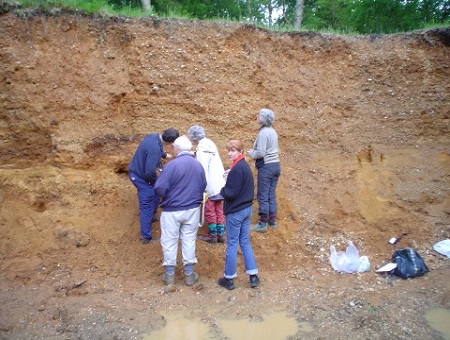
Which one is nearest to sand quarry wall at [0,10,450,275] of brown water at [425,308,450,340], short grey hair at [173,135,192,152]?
short grey hair at [173,135,192,152]

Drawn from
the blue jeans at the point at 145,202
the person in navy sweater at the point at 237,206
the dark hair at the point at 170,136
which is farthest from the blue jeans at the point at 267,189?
the blue jeans at the point at 145,202

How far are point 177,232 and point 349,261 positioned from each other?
262 cm

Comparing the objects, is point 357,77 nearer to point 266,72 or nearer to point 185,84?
point 266,72

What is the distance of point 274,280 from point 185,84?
3722 millimetres

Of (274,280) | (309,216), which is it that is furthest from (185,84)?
(274,280)

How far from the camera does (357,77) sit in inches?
322

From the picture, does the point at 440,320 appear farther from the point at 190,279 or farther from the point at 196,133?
the point at 196,133

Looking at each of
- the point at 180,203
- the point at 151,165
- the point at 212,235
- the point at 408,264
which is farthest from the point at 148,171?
the point at 408,264

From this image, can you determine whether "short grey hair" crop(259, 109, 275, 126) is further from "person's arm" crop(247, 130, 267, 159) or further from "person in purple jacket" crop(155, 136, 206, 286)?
"person in purple jacket" crop(155, 136, 206, 286)

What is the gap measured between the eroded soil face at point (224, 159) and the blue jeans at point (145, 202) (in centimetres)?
30

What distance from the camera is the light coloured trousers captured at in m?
5.26

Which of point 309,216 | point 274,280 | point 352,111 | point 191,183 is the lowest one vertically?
point 274,280

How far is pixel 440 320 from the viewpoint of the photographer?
4699mm

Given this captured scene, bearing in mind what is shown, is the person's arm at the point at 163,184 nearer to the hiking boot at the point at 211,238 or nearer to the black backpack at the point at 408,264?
the hiking boot at the point at 211,238
